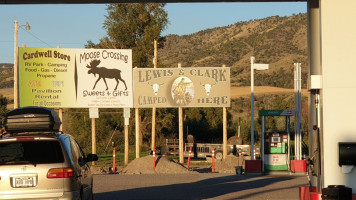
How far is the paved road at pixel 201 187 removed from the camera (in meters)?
21.9

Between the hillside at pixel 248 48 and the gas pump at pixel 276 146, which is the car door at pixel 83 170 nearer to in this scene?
the gas pump at pixel 276 146

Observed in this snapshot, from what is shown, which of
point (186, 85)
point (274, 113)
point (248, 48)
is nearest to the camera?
point (274, 113)

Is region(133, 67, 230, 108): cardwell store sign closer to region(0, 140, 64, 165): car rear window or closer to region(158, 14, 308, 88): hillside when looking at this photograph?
region(0, 140, 64, 165): car rear window

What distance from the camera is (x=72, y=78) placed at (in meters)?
42.9

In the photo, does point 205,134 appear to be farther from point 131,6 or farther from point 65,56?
point 65,56

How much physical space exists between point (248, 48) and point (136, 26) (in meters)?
77.1

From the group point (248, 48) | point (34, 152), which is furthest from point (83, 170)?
point (248, 48)

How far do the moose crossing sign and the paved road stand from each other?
1144 centimetres

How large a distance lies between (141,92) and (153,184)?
1643cm

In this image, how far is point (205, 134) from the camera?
2532 inches

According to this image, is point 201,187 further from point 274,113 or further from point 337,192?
point 337,192

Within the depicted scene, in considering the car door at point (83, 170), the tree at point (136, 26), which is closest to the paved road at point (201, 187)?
the car door at point (83, 170)

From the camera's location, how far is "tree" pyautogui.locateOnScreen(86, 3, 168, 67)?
70375 mm

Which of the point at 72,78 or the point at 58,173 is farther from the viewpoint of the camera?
the point at 72,78
